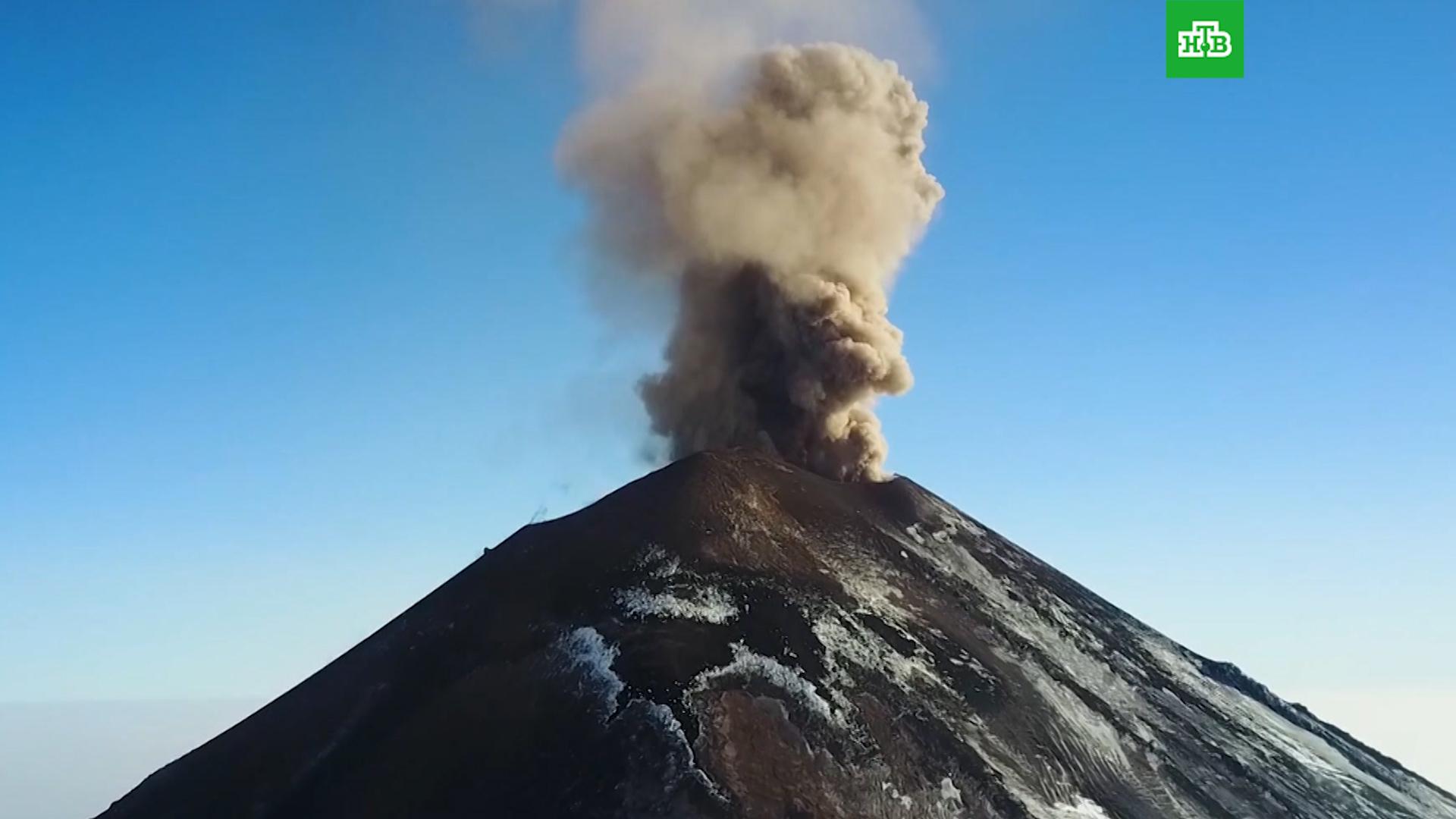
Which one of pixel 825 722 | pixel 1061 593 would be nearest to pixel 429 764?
pixel 825 722

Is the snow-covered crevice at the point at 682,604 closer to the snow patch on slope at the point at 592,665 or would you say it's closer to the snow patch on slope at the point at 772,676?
the snow patch on slope at the point at 592,665

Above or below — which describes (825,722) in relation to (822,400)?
below

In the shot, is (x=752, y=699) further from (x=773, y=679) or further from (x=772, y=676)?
(x=772, y=676)

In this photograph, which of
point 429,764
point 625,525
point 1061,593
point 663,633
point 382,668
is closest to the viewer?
point 429,764

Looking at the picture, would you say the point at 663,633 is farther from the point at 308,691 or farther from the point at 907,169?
the point at 907,169

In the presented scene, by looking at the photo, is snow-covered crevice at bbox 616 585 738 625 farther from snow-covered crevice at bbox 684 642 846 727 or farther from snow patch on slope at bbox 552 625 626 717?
snow-covered crevice at bbox 684 642 846 727

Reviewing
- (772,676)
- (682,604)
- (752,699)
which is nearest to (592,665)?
(682,604)

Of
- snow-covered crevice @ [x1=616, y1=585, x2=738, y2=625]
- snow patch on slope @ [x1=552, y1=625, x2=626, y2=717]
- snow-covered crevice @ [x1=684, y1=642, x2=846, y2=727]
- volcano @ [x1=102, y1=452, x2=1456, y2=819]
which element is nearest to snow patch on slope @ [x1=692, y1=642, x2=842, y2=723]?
snow-covered crevice @ [x1=684, y1=642, x2=846, y2=727]

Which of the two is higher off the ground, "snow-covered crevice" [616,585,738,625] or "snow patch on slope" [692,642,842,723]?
"snow-covered crevice" [616,585,738,625]
